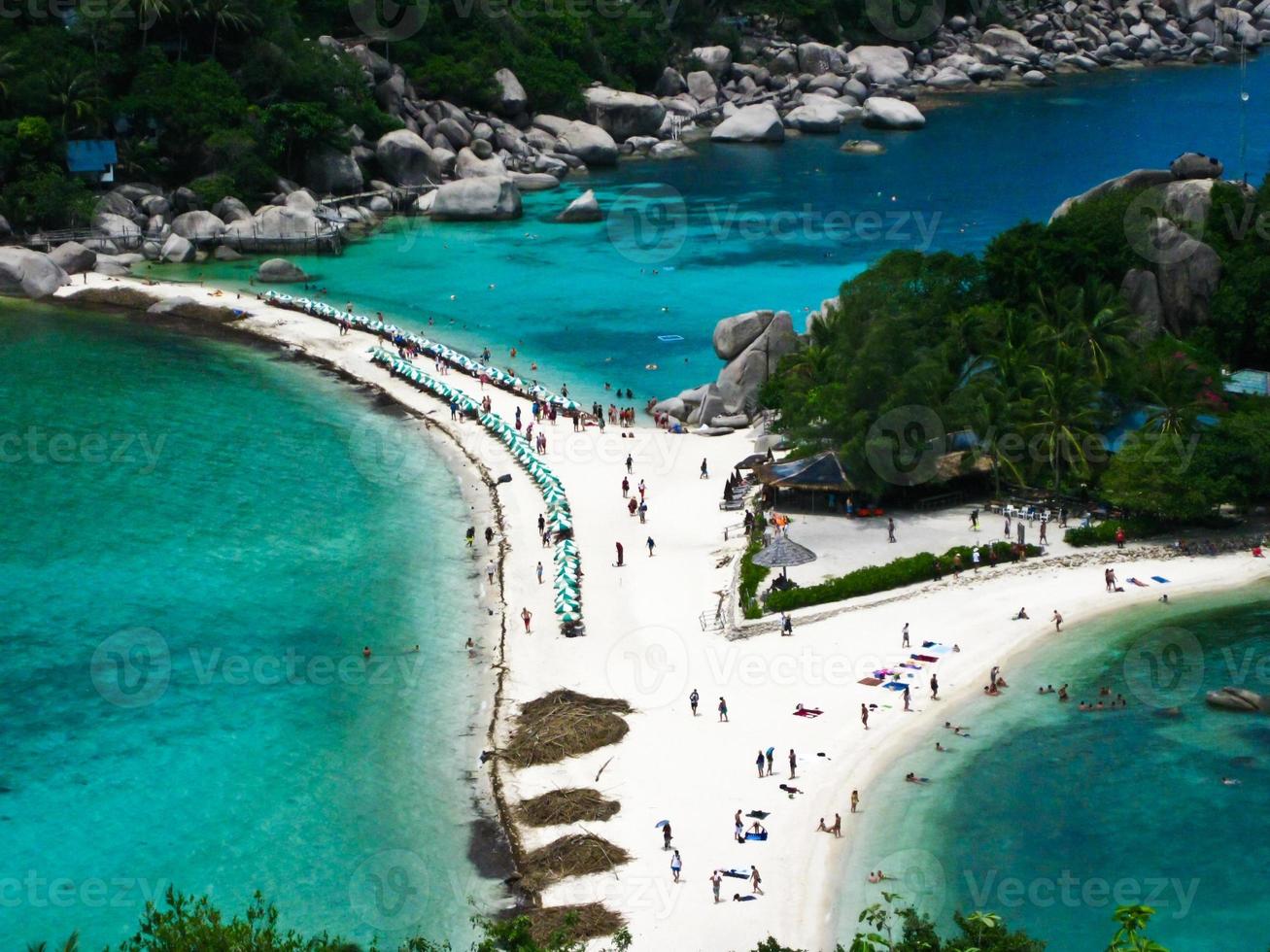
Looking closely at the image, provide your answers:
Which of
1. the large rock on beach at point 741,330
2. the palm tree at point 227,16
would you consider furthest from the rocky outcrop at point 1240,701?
the palm tree at point 227,16

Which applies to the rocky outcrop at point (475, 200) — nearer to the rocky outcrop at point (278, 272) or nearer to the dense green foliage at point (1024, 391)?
the rocky outcrop at point (278, 272)

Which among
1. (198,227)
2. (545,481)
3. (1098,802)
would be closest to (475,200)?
(198,227)

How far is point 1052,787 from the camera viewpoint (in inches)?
1671

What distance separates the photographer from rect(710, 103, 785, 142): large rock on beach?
13750 centimetres

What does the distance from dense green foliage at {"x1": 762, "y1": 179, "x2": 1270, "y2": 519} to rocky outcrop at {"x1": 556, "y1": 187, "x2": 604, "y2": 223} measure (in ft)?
159

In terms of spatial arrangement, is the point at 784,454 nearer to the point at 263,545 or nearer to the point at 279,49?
the point at 263,545

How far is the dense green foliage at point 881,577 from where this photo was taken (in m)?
51.4

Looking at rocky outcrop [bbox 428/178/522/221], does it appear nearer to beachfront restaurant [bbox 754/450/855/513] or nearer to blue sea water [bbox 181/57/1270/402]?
blue sea water [bbox 181/57/1270/402]

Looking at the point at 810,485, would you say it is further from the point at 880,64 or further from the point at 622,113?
the point at 880,64

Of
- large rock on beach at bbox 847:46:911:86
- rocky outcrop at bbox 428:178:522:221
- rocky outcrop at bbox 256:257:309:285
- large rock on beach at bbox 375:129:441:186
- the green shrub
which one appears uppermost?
large rock on beach at bbox 847:46:911:86

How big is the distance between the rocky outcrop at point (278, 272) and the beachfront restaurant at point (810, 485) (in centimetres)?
4512

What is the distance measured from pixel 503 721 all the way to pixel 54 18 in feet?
265

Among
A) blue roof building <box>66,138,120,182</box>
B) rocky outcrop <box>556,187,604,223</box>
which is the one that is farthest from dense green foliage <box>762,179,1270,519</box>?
blue roof building <box>66,138,120,182</box>

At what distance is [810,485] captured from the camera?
57.5 meters
